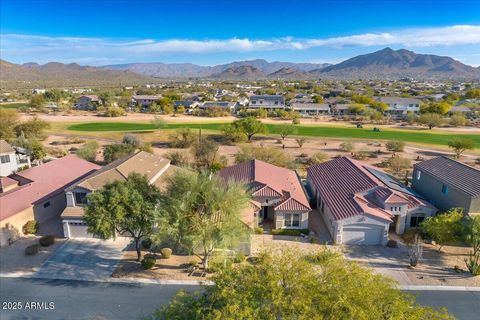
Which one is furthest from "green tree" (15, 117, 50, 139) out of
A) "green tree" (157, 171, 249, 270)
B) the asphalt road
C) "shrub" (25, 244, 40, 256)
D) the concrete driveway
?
"green tree" (157, 171, 249, 270)

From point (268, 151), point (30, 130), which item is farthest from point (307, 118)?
point (30, 130)

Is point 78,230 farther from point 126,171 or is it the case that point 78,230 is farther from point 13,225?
point 126,171

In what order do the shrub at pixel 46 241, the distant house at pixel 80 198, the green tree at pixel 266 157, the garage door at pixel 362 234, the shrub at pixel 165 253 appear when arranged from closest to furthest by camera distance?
1. the shrub at pixel 165 253
2. the shrub at pixel 46 241
3. the garage door at pixel 362 234
4. the distant house at pixel 80 198
5. the green tree at pixel 266 157

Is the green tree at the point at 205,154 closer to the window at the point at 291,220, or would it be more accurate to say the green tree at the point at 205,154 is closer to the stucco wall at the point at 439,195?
the window at the point at 291,220

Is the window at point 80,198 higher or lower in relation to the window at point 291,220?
higher

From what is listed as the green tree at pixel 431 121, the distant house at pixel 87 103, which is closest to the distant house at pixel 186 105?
the distant house at pixel 87 103

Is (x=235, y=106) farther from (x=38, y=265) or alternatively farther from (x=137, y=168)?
(x=38, y=265)
